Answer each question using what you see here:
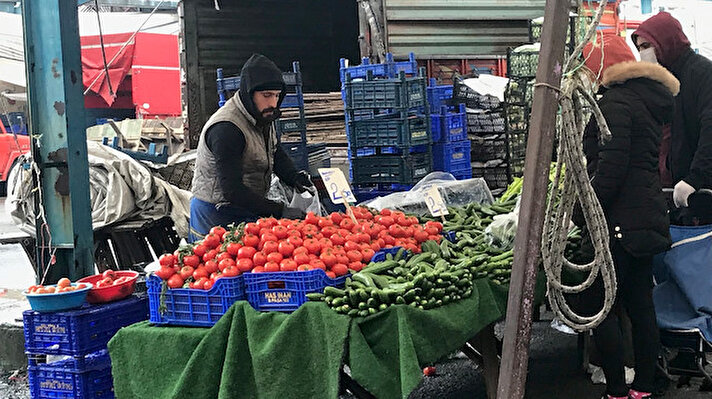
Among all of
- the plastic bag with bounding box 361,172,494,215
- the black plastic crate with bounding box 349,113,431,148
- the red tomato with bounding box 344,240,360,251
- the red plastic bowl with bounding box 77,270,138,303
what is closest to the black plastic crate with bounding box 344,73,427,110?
the black plastic crate with bounding box 349,113,431,148

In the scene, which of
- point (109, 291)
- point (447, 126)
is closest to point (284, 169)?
point (109, 291)

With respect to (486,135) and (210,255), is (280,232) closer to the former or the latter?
(210,255)

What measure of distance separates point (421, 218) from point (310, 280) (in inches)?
84.2

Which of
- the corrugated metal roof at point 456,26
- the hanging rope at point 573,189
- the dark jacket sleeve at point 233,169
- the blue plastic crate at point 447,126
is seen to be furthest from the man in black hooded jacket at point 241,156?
the corrugated metal roof at point 456,26

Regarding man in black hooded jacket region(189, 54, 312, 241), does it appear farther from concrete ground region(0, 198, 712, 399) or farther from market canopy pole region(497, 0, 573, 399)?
market canopy pole region(497, 0, 573, 399)

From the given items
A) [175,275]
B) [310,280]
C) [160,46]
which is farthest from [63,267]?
[160,46]

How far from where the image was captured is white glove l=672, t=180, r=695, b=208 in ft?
18.0

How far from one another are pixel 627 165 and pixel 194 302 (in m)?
2.52

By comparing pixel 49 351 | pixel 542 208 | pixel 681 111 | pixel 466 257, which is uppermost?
pixel 681 111

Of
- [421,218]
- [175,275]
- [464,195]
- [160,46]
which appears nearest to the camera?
[175,275]

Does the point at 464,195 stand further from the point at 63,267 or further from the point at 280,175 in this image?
the point at 63,267

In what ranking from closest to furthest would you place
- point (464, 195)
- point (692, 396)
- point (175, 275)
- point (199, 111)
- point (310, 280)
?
1. point (310, 280)
2. point (175, 275)
3. point (692, 396)
4. point (464, 195)
5. point (199, 111)

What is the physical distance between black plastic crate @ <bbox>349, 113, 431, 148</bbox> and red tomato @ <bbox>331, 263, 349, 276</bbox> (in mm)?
4848

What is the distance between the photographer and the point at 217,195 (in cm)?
558
